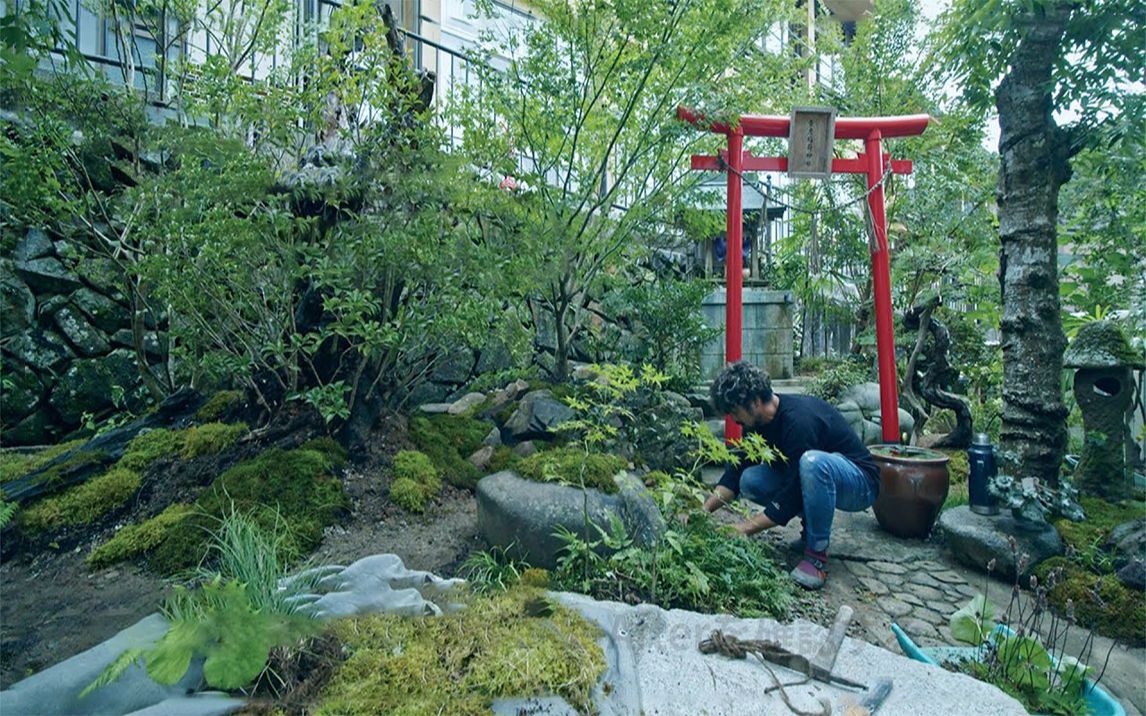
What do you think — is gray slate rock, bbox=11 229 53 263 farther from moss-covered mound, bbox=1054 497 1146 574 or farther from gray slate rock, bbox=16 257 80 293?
moss-covered mound, bbox=1054 497 1146 574

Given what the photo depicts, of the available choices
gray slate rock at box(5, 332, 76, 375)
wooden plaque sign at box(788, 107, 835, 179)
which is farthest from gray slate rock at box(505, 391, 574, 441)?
gray slate rock at box(5, 332, 76, 375)

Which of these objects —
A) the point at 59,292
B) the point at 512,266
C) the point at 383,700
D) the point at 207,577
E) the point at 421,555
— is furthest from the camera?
the point at 59,292

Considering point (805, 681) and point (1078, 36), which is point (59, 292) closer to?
point (805, 681)

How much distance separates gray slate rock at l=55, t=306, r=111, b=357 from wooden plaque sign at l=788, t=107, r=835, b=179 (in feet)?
20.9

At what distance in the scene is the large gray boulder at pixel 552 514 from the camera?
9.27ft

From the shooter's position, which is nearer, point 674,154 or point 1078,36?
point 1078,36

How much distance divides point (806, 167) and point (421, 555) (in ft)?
15.2

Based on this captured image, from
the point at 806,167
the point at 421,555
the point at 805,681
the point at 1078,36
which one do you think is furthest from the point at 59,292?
the point at 1078,36

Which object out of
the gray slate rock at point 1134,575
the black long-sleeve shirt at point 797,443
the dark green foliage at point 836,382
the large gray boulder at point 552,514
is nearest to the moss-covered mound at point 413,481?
the large gray boulder at point 552,514

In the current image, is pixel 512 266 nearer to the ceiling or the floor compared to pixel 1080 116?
nearer to the floor

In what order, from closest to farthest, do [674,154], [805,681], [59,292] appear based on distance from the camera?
[805,681] < [59,292] < [674,154]

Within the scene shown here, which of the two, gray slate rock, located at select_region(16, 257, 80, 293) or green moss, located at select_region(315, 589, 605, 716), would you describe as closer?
green moss, located at select_region(315, 589, 605, 716)

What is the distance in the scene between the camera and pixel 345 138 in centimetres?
389

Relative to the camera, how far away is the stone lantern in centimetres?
422
